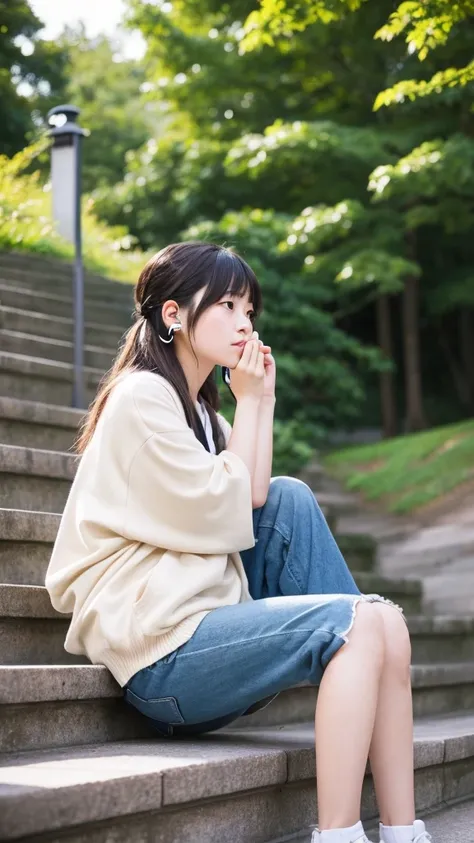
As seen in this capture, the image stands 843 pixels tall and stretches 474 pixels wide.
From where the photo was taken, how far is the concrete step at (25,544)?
9.10 ft

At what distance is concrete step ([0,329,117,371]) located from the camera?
4832 mm

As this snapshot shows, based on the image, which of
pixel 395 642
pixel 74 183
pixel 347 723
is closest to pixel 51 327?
pixel 74 183

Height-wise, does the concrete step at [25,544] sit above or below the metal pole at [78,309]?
below

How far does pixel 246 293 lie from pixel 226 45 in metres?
11.0

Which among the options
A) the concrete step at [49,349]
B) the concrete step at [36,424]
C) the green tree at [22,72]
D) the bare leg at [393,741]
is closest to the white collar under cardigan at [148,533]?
the bare leg at [393,741]

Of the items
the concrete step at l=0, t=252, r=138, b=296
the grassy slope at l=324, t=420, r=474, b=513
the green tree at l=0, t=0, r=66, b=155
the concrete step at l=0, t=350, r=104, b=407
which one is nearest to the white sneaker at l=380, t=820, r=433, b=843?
the concrete step at l=0, t=350, r=104, b=407

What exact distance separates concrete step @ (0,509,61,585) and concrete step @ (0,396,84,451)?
0.95 m

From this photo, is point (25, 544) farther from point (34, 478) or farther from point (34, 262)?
point (34, 262)

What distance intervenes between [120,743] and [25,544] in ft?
2.41

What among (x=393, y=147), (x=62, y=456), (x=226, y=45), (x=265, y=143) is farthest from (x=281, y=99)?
(x=62, y=456)

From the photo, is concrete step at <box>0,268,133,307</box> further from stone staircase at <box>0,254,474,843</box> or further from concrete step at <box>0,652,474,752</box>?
concrete step at <box>0,652,474,752</box>

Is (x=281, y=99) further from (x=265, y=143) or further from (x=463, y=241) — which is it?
(x=265, y=143)

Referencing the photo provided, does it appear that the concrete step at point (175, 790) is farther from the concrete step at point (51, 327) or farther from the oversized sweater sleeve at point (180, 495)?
the concrete step at point (51, 327)

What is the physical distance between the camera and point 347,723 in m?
1.93
